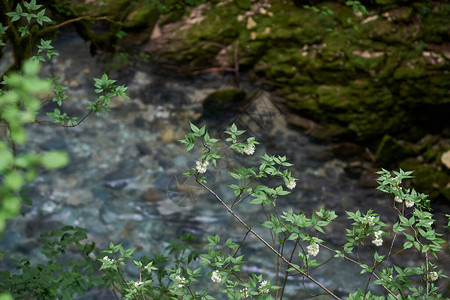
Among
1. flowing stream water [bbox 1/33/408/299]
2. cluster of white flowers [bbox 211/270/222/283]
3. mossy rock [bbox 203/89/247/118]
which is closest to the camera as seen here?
cluster of white flowers [bbox 211/270/222/283]

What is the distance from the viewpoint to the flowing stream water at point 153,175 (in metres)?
2.98

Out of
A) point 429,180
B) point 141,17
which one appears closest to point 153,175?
point 141,17

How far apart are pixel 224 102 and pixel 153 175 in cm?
99

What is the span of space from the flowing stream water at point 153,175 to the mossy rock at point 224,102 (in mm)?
83

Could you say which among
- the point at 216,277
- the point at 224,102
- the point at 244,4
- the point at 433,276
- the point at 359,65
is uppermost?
the point at 216,277

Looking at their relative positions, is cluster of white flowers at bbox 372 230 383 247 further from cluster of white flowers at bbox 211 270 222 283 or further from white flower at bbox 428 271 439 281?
cluster of white flowers at bbox 211 270 222 283

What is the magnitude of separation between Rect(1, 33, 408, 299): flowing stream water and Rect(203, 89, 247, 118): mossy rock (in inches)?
3.3

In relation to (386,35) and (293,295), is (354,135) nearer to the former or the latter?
(386,35)

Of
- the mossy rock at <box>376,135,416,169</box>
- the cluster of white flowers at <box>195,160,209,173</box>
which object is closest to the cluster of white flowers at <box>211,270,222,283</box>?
the cluster of white flowers at <box>195,160,209,173</box>

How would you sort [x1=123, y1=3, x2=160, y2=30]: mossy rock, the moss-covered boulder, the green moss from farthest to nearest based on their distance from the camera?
[x1=123, y1=3, x2=160, y2=30]: mossy rock
the green moss
the moss-covered boulder

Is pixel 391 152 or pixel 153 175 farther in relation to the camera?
pixel 391 152

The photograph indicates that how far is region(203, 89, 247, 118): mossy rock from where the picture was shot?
3.86m

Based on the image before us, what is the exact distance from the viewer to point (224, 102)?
3.92 meters

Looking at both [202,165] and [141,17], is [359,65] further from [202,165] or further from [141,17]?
[202,165]
